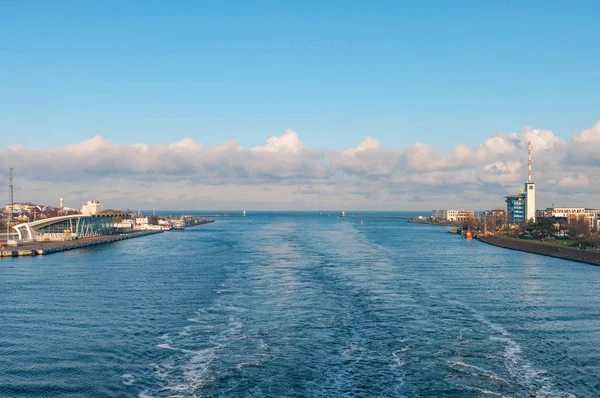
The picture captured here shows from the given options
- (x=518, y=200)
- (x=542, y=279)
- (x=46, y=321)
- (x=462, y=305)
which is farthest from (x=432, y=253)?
(x=518, y=200)

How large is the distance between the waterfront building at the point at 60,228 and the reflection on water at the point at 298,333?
143 ft

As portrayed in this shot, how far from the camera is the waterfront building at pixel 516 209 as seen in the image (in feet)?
564

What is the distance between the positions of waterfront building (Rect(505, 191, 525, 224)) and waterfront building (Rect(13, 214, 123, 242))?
11985 cm

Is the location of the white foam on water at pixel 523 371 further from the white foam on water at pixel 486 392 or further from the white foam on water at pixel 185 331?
the white foam on water at pixel 185 331

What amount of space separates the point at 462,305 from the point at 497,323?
17.4ft

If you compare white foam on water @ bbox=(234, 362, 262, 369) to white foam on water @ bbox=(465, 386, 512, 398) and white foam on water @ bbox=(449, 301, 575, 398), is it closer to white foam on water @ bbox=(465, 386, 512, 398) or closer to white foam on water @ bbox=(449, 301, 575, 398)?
white foam on water @ bbox=(465, 386, 512, 398)

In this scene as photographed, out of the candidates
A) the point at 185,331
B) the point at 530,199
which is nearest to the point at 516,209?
the point at 530,199

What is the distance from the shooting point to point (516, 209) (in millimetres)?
175375

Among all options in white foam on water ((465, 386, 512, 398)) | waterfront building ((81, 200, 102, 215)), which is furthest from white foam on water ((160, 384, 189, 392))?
waterfront building ((81, 200, 102, 215))

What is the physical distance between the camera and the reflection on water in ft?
68.5

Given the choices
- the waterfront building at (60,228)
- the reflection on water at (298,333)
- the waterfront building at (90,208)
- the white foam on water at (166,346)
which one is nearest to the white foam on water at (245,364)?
the reflection on water at (298,333)

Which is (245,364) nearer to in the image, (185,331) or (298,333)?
(298,333)

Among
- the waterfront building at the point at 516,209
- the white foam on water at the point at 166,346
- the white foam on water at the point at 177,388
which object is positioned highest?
the waterfront building at the point at 516,209

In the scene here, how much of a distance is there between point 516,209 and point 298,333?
162424 millimetres
